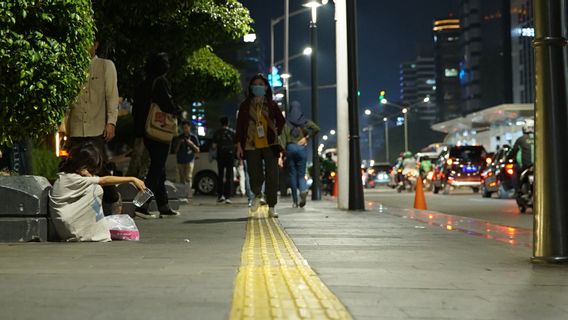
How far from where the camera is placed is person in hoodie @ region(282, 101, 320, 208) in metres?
16.3

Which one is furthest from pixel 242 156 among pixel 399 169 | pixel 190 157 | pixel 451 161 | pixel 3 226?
pixel 399 169

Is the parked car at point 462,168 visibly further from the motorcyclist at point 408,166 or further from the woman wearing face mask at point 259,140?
the woman wearing face mask at point 259,140

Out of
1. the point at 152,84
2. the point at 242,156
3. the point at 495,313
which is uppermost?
the point at 152,84

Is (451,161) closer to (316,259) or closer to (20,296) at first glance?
(316,259)

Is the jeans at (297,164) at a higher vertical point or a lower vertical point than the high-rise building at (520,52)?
lower

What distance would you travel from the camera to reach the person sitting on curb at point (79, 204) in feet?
26.6

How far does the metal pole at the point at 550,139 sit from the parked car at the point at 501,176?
17.1m

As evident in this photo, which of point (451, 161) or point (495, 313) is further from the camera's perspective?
point (451, 161)

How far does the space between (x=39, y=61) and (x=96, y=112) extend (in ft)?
5.58

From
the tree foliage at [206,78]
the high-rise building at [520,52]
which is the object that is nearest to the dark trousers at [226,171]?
the tree foliage at [206,78]

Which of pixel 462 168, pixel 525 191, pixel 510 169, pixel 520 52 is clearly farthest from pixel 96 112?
pixel 520 52

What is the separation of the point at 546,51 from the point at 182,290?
3.34m

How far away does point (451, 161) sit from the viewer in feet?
113

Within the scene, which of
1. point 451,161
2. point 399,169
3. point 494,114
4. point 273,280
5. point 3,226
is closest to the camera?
point 273,280
